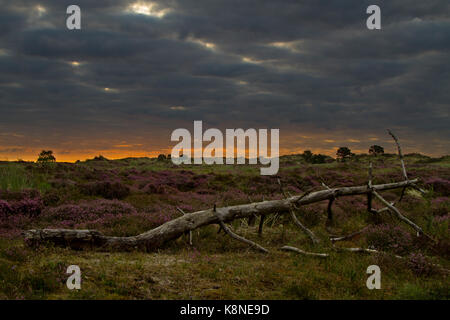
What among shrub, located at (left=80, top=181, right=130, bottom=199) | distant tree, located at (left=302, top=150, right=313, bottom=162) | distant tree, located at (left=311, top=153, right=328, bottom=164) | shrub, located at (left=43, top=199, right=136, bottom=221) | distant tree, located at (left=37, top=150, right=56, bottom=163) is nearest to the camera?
shrub, located at (left=43, top=199, right=136, bottom=221)

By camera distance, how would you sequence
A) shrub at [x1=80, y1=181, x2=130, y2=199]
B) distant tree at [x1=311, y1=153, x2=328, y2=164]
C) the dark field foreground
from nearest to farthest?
the dark field foreground, shrub at [x1=80, y1=181, x2=130, y2=199], distant tree at [x1=311, y1=153, x2=328, y2=164]

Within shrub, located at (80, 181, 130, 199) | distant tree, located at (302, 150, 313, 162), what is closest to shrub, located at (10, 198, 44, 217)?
shrub, located at (80, 181, 130, 199)

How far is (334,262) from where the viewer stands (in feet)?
24.5

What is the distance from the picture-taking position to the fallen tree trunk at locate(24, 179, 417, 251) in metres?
7.90

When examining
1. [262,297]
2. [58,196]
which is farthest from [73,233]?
[58,196]

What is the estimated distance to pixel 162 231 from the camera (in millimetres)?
8633

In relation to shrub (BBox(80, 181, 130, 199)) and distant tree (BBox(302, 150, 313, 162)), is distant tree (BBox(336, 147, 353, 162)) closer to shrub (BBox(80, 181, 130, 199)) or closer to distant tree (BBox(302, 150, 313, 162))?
distant tree (BBox(302, 150, 313, 162))

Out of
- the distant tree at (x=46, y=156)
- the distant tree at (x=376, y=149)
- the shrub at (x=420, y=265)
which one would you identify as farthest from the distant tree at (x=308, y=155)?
the shrub at (x=420, y=265)

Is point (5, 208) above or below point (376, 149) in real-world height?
below

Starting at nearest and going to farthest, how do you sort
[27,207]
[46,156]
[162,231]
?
[162,231] → [27,207] → [46,156]

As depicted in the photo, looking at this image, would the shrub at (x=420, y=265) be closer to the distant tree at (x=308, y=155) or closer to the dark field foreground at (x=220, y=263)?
the dark field foreground at (x=220, y=263)

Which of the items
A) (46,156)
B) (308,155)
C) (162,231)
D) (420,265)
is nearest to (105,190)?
(162,231)

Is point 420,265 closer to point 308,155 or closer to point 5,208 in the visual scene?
point 5,208

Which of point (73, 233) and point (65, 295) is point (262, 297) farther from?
point (73, 233)
